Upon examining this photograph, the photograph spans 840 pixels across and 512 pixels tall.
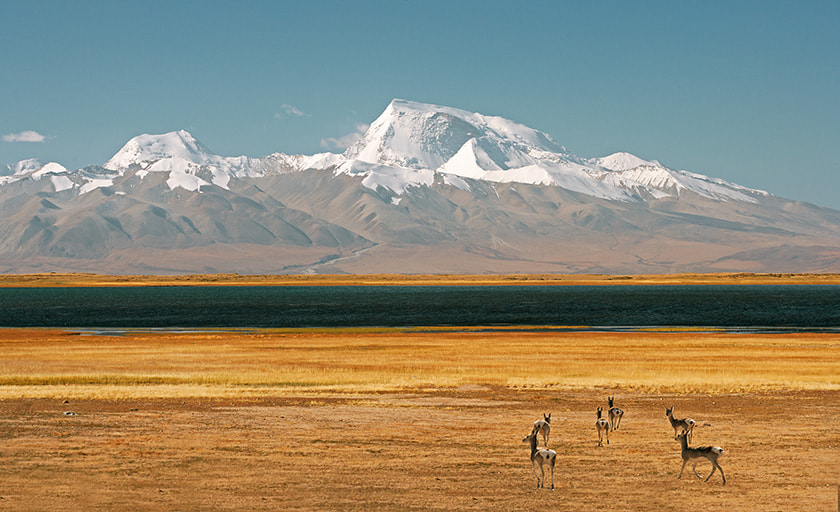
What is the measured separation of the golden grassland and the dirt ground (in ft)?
0.23

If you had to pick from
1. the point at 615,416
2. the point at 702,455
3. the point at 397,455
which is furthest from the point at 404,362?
the point at 702,455

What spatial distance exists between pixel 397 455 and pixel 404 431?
3.39 meters

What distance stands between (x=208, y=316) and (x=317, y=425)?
8990 centimetres

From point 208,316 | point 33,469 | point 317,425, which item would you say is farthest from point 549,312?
point 33,469

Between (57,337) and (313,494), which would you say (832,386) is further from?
(57,337)

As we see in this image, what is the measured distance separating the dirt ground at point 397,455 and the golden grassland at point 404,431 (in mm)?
71

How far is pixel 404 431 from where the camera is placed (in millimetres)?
25359

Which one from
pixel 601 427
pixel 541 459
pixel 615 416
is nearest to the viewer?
pixel 541 459

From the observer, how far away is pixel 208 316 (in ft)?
372

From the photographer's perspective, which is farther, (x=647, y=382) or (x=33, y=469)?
(x=647, y=382)

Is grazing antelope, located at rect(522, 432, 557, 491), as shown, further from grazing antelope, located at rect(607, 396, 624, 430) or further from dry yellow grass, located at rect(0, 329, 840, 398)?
dry yellow grass, located at rect(0, 329, 840, 398)

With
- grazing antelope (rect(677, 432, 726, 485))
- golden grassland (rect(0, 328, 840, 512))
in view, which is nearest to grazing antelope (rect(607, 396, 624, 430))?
golden grassland (rect(0, 328, 840, 512))

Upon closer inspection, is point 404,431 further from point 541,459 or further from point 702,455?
point 702,455

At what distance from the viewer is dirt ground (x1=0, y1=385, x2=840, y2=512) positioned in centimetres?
1775
